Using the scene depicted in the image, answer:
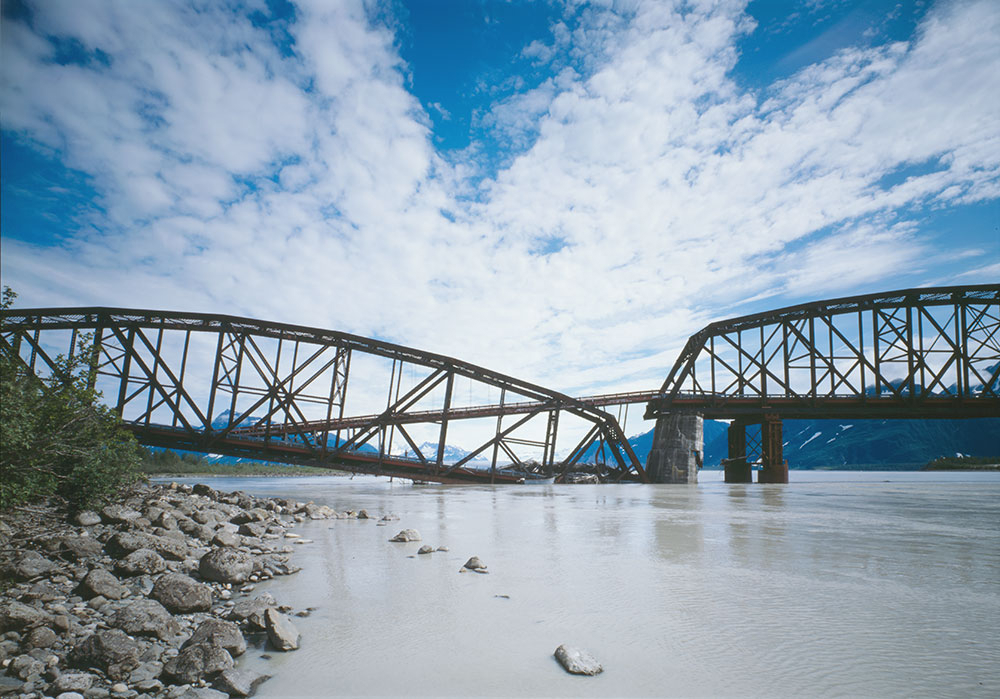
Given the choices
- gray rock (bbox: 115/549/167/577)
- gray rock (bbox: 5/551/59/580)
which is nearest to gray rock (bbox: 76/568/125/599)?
gray rock (bbox: 115/549/167/577)

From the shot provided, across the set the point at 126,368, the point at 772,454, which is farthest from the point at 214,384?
the point at 772,454

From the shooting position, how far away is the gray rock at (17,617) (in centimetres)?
498

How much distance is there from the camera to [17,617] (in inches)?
198

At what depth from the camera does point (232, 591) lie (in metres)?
7.09

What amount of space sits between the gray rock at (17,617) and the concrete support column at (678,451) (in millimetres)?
45295

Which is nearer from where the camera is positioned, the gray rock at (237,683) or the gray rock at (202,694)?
the gray rock at (202,694)

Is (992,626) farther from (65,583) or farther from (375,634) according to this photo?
(65,583)

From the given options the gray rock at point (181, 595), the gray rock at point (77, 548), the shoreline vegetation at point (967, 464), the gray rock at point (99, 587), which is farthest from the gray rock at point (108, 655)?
the shoreline vegetation at point (967, 464)

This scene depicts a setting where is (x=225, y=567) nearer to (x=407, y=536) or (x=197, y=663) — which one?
(x=197, y=663)

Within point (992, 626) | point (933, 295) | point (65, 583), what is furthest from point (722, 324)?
point (65, 583)

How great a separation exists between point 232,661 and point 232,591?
3.01m

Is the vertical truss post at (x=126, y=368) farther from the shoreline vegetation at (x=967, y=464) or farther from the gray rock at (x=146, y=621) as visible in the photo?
the shoreline vegetation at (x=967, y=464)

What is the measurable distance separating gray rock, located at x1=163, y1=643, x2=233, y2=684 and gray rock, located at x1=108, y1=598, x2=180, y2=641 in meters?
0.77

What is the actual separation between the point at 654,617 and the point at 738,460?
173ft
